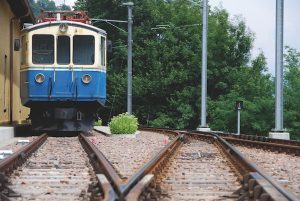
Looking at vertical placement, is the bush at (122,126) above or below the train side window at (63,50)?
below

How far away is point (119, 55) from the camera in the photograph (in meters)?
53.5

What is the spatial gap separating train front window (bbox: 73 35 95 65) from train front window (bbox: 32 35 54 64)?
70 centimetres

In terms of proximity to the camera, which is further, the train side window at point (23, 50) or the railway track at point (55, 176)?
the train side window at point (23, 50)

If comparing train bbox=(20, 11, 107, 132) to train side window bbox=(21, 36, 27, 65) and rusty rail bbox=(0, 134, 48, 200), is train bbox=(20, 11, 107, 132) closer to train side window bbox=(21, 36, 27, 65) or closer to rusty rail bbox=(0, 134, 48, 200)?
train side window bbox=(21, 36, 27, 65)

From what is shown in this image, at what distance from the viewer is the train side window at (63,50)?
19719 millimetres

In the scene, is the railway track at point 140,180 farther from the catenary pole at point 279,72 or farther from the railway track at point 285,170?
the catenary pole at point 279,72

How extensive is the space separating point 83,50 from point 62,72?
3.00 feet

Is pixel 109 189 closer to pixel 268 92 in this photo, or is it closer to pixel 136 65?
pixel 268 92

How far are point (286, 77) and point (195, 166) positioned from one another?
42.5 m

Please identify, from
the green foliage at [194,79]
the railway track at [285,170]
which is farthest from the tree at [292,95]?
the railway track at [285,170]

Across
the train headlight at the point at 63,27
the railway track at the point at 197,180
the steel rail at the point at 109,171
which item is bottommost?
the railway track at the point at 197,180

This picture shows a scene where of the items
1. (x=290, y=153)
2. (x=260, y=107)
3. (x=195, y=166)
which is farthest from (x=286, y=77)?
(x=195, y=166)

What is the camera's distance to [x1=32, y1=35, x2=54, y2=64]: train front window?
64.7 feet

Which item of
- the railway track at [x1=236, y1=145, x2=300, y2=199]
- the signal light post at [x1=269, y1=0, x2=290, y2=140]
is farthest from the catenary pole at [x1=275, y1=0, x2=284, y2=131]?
the railway track at [x1=236, y1=145, x2=300, y2=199]
